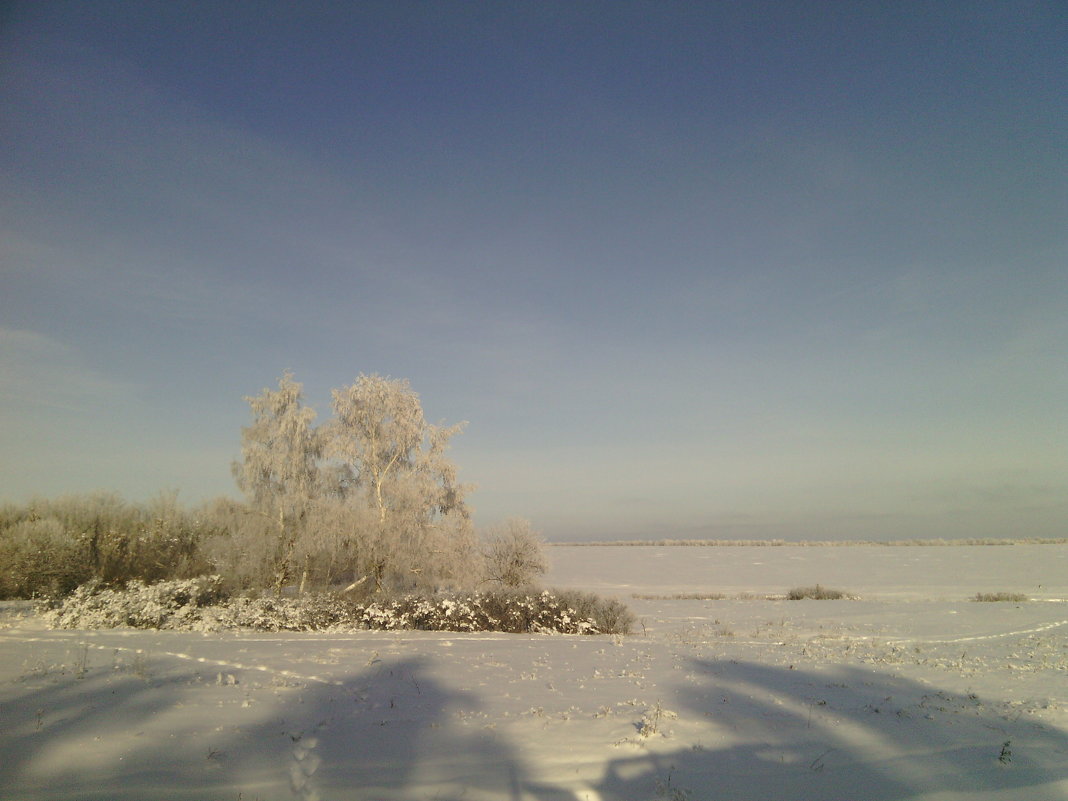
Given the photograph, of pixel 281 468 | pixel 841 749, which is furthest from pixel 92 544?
pixel 841 749

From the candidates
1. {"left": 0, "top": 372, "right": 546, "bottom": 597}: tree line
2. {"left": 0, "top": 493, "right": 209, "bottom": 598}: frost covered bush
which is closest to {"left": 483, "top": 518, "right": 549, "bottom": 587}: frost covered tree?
{"left": 0, "top": 372, "right": 546, "bottom": 597}: tree line

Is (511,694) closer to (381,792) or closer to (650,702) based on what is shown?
(650,702)

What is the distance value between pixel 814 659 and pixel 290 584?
1577 centimetres

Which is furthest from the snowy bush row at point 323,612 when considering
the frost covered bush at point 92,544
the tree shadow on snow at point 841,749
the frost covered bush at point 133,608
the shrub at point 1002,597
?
the shrub at point 1002,597

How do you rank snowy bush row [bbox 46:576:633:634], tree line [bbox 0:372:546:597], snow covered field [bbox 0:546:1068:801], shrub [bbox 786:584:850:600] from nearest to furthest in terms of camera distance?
1. snow covered field [bbox 0:546:1068:801]
2. snowy bush row [bbox 46:576:633:634]
3. tree line [bbox 0:372:546:597]
4. shrub [bbox 786:584:850:600]

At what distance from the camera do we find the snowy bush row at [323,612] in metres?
14.3

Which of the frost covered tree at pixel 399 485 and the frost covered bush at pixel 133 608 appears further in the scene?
the frost covered tree at pixel 399 485

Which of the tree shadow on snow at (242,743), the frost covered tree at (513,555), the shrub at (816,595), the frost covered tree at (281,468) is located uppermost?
the frost covered tree at (281,468)

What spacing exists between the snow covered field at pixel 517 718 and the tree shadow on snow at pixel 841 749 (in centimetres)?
3

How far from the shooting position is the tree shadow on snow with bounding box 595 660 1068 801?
18.5 feet

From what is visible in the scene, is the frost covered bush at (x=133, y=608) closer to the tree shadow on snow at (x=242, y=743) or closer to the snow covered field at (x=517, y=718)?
the snow covered field at (x=517, y=718)

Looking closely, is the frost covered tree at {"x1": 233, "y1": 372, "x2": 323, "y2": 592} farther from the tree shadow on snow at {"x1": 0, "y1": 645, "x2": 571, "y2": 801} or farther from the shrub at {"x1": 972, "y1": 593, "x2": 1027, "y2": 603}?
the shrub at {"x1": 972, "y1": 593, "x2": 1027, "y2": 603}

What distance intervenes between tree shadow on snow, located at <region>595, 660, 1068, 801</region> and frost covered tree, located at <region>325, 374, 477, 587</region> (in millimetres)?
13511

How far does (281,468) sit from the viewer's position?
2148cm
